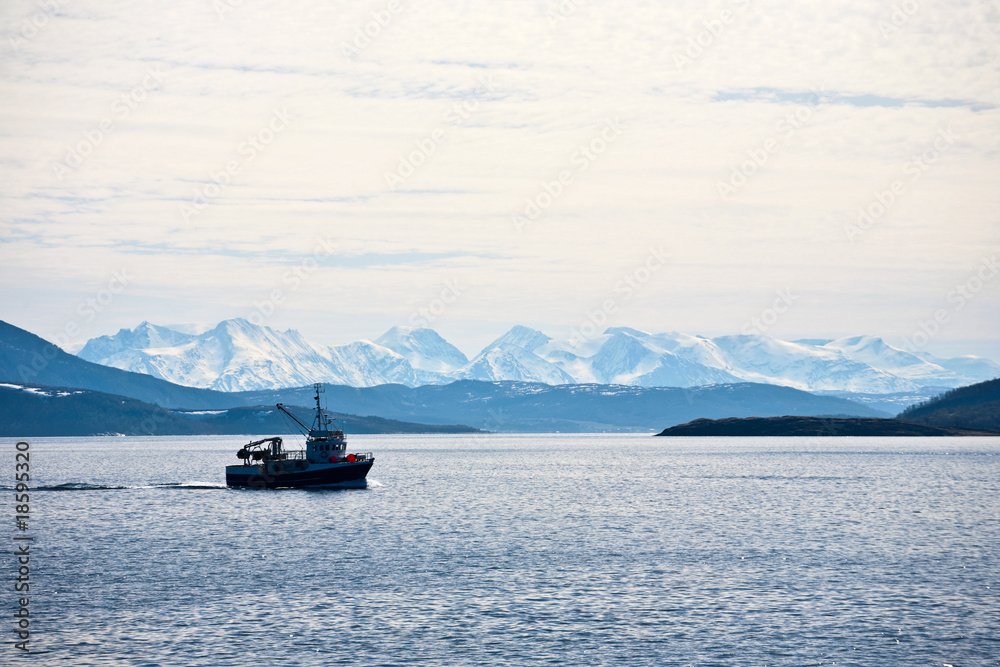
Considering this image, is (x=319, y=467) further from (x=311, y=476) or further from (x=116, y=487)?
(x=116, y=487)

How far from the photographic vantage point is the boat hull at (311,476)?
507 ft

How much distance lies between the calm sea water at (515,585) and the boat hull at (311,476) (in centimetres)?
2414

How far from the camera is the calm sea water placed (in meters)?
51.1

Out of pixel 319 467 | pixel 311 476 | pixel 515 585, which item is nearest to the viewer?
pixel 515 585

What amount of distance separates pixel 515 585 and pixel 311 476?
3600 inches

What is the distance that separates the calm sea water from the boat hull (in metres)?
24.1

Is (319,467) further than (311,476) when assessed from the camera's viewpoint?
No

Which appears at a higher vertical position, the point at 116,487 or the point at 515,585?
the point at 116,487

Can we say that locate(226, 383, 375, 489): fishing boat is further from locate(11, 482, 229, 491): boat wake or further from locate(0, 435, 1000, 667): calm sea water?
locate(0, 435, 1000, 667): calm sea water

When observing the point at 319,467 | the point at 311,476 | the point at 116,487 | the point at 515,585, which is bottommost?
the point at 515,585

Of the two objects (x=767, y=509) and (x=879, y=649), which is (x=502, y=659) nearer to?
(x=879, y=649)

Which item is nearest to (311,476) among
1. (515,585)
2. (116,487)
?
(116,487)

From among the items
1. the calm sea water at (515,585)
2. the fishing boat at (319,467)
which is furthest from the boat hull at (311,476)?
the calm sea water at (515,585)

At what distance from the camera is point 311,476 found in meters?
155
